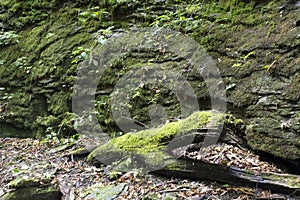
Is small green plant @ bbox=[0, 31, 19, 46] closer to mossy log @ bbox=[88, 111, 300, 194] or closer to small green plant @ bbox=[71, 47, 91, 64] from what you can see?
small green plant @ bbox=[71, 47, 91, 64]

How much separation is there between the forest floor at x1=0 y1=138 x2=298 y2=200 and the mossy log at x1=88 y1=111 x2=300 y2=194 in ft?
0.26

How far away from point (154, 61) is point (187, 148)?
1.93 meters

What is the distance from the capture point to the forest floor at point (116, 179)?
8.62 ft

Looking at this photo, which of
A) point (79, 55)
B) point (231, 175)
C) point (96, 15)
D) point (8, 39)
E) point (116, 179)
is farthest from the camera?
point (8, 39)

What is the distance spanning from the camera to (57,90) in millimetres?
5203

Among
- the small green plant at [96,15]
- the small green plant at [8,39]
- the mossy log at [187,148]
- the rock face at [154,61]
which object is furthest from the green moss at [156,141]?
the small green plant at [8,39]

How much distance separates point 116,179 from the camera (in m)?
3.04

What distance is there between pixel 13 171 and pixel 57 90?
2.02 meters

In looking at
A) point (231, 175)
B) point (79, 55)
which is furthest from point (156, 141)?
point (79, 55)

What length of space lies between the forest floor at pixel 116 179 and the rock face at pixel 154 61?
40 cm

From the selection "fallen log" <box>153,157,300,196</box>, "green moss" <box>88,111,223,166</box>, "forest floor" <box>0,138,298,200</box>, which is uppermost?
"green moss" <box>88,111,223,166</box>

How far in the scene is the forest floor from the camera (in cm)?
263

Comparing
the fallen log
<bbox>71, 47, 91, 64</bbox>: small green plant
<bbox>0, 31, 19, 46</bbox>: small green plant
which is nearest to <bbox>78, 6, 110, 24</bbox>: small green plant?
<bbox>71, 47, 91, 64</bbox>: small green plant

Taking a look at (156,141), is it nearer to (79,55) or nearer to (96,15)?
(79,55)
